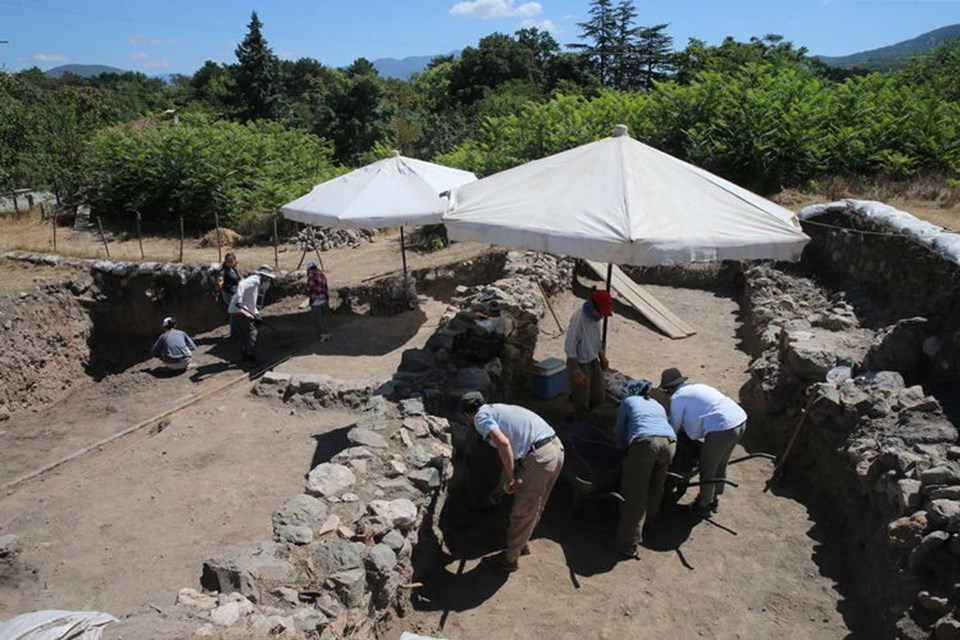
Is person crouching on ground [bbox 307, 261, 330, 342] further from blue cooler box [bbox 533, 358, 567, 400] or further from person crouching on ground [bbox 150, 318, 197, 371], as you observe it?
blue cooler box [bbox 533, 358, 567, 400]

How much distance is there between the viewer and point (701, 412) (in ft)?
19.7

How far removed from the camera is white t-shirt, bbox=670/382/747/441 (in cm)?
590

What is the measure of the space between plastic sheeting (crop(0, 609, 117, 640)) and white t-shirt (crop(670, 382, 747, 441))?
4.68 meters

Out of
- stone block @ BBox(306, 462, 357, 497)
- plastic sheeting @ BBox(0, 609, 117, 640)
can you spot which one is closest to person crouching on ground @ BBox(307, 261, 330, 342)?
stone block @ BBox(306, 462, 357, 497)

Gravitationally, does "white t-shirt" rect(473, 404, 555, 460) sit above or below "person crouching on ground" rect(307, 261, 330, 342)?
below

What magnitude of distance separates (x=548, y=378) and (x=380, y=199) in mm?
3853

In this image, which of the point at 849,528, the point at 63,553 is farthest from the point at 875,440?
the point at 63,553

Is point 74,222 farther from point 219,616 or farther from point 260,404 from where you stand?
point 219,616

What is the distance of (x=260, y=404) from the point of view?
368 inches

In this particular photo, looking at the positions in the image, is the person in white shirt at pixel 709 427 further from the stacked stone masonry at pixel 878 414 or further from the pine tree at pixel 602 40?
the pine tree at pixel 602 40

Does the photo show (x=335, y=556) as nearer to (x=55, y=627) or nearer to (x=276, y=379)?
(x=55, y=627)

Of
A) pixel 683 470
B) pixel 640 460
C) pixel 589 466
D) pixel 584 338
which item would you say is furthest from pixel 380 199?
pixel 640 460

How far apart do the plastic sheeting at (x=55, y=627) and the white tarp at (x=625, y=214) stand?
438 centimetres

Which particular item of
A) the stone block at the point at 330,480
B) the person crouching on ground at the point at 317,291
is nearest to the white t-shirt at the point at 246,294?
the person crouching on ground at the point at 317,291
